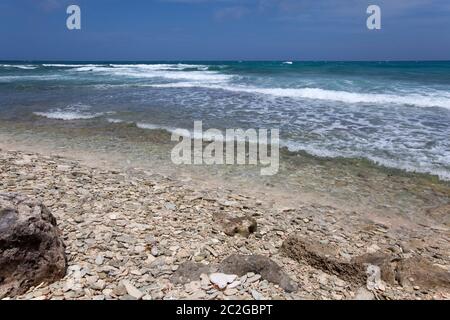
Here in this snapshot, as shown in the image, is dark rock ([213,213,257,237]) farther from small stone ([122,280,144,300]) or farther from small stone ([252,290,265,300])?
small stone ([122,280,144,300])

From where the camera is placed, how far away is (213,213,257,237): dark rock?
4461mm

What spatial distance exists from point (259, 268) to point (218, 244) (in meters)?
0.75

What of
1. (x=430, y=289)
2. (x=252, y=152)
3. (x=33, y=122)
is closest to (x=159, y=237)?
(x=430, y=289)

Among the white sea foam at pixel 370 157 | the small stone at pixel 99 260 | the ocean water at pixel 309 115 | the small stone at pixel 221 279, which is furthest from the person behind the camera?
the ocean water at pixel 309 115

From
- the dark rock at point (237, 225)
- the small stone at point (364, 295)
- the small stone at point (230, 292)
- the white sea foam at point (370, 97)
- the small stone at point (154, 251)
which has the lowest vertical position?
the small stone at point (364, 295)

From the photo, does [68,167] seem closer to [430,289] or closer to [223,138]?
[223,138]

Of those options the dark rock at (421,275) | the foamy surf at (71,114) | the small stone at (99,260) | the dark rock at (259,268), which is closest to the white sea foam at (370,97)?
the foamy surf at (71,114)

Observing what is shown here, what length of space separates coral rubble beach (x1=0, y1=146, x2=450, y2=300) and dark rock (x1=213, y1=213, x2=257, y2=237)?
2 cm

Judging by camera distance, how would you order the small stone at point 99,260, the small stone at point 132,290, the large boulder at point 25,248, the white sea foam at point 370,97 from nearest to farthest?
the large boulder at point 25,248, the small stone at point 132,290, the small stone at point 99,260, the white sea foam at point 370,97

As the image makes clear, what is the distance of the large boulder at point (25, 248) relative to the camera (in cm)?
293

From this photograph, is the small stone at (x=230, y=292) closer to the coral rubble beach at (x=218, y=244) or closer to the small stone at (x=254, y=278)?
the coral rubble beach at (x=218, y=244)

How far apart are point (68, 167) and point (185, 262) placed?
13.5 ft

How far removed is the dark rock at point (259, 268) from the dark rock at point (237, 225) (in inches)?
28.8

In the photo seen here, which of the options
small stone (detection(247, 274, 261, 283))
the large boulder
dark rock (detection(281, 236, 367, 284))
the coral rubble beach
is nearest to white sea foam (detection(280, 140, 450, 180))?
the coral rubble beach
